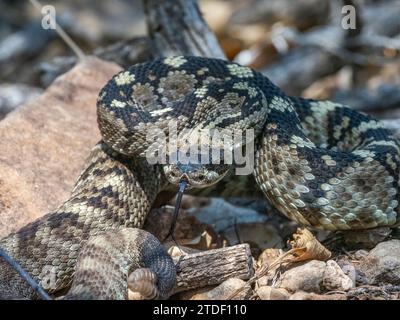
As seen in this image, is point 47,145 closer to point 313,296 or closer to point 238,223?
point 238,223

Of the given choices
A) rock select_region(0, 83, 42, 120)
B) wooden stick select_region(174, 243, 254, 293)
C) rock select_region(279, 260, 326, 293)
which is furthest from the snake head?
rock select_region(0, 83, 42, 120)

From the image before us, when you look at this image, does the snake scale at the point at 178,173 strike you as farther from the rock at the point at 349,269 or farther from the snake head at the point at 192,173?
the rock at the point at 349,269

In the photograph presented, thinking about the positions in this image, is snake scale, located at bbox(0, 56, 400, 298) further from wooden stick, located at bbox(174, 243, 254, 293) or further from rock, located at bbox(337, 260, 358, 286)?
rock, located at bbox(337, 260, 358, 286)

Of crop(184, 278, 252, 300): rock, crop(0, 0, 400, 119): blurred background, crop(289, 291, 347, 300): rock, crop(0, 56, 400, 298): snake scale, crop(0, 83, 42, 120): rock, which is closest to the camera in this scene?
crop(289, 291, 347, 300): rock

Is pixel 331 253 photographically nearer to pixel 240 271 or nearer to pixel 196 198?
pixel 240 271

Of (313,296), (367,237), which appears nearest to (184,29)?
(367,237)

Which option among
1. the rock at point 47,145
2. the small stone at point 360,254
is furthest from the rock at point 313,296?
the rock at point 47,145
